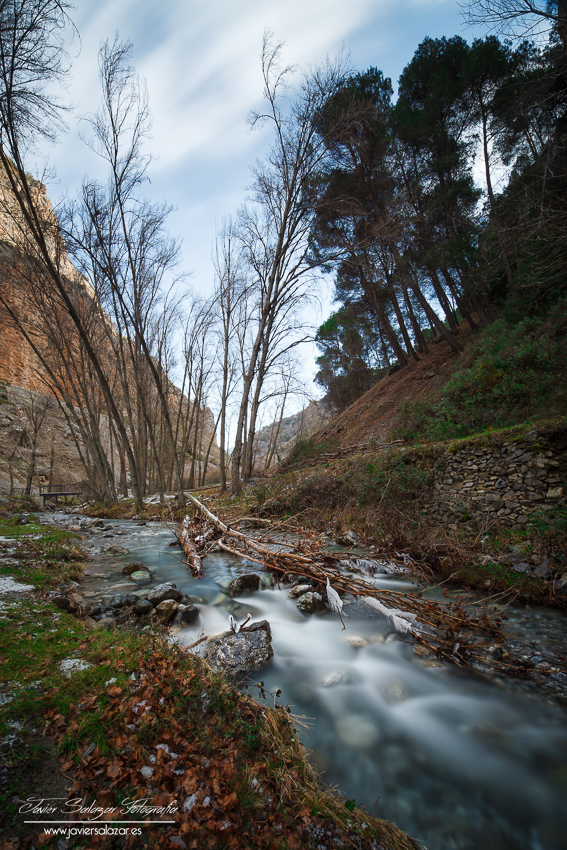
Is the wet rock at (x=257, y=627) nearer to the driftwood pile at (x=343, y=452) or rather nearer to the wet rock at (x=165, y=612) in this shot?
the wet rock at (x=165, y=612)

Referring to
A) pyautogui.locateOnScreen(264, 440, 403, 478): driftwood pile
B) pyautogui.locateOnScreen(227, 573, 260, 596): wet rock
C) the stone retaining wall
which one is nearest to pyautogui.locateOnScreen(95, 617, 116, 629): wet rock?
pyautogui.locateOnScreen(227, 573, 260, 596): wet rock

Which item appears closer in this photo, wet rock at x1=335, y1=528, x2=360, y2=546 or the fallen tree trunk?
the fallen tree trunk

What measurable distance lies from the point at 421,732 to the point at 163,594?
299 centimetres

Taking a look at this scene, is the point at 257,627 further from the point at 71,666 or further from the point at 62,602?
the point at 62,602

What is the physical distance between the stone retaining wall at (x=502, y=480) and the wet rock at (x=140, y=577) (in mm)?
5356

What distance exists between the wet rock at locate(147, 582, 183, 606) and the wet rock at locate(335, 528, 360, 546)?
11.7 feet

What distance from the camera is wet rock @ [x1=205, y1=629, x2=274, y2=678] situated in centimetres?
284

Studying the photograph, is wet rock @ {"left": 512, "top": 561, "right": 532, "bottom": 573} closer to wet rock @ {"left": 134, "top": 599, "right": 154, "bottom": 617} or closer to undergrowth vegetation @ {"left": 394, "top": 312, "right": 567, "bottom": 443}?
undergrowth vegetation @ {"left": 394, "top": 312, "right": 567, "bottom": 443}

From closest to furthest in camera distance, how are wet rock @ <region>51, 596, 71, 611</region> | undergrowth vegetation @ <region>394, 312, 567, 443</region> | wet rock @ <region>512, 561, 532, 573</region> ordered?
wet rock @ <region>51, 596, 71, 611</region> → wet rock @ <region>512, 561, 532, 573</region> → undergrowth vegetation @ <region>394, 312, 567, 443</region>

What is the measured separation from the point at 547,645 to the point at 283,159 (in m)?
14.3

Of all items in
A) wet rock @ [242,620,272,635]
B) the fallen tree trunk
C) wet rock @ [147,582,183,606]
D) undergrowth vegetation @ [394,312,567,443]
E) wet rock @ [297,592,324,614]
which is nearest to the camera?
wet rock @ [242,620,272,635]

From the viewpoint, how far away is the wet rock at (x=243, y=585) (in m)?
4.65

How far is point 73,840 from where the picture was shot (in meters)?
1.16
